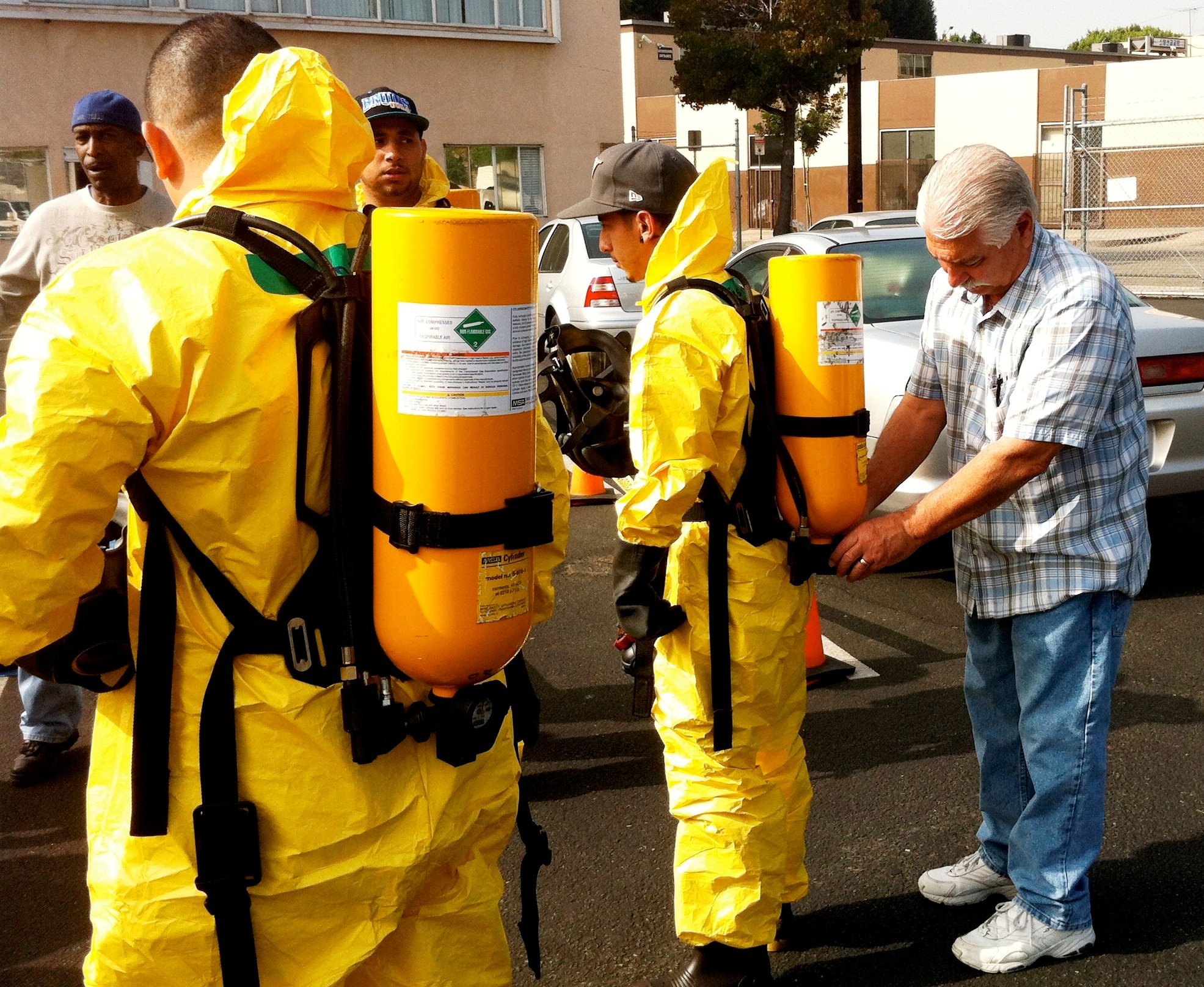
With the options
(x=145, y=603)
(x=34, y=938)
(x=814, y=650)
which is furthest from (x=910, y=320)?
(x=145, y=603)

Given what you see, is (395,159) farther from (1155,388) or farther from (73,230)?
(1155,388)

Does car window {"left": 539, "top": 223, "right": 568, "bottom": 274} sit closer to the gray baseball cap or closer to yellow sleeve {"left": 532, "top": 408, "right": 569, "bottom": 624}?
the gray baseball cap

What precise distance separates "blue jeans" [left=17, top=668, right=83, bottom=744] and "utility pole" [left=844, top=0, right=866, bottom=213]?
23.2 meters

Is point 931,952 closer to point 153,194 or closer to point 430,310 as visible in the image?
point 430,310

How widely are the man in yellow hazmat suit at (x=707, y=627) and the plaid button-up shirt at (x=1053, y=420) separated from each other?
51 cm

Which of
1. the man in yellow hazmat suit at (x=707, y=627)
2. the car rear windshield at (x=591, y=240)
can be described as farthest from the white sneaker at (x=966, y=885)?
the car rear windshield at (x=591, y=240)

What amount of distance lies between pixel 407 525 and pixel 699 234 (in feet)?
4.55

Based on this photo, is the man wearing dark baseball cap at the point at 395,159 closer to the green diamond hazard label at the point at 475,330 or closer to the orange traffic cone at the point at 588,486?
the green diamond hazard label at the point at 475,330

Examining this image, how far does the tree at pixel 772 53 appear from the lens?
83.3ft

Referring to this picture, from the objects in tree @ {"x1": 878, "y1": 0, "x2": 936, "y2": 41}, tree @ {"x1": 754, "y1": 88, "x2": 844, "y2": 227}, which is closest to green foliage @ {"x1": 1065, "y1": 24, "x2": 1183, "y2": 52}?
tree @ {"x1": 878, "y1": 0, "x2": 936, "y2": 41}

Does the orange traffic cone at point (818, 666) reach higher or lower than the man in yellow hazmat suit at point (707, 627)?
lower

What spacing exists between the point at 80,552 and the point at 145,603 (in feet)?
0.42

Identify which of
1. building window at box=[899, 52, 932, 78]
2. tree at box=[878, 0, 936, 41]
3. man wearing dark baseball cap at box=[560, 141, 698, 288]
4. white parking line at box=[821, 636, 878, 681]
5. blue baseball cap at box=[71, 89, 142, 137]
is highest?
tree at box=[878, 0, 936, 41]

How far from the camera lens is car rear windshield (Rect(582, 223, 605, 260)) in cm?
1226
